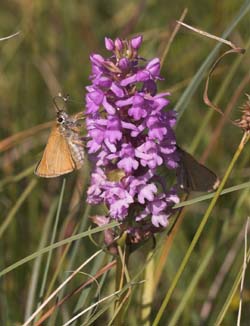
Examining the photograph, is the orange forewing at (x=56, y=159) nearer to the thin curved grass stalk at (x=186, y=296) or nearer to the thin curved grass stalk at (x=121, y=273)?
the thin curved grass stalk at (x=121, y=273)

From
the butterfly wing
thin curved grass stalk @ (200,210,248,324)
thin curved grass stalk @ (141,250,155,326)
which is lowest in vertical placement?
thin curved grass stalk @ (200,210,248,324)

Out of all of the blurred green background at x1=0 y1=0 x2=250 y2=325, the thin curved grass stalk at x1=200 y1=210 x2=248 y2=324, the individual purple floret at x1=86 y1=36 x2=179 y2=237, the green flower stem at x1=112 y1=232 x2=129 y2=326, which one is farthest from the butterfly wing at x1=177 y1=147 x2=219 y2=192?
the thin curved grass stalk at x1=200 y1=210 x2=248 y2=324

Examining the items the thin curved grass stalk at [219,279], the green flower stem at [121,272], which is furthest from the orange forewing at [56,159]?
the thin curved grass stalk at [219,279]

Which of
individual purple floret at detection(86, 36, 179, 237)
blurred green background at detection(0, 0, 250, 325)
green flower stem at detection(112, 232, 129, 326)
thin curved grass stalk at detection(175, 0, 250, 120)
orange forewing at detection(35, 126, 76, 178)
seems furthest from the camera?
blurred green background at detection(0, 0, 250, 325)

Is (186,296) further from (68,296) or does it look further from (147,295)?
(68,296)

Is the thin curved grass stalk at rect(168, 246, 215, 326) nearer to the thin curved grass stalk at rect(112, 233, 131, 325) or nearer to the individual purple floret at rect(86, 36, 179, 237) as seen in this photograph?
the thin curved grass stalk at rect(112, 233, 131, 325)

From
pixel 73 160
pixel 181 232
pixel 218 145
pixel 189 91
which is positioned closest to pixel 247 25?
pixel 218 145

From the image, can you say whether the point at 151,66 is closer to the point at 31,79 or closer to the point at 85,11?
the point at 31,79
